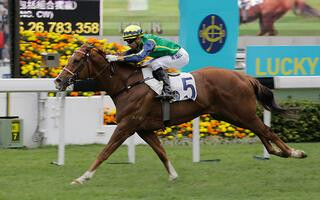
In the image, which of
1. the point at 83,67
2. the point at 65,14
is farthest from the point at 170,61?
the point at 65,14

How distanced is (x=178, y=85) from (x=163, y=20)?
12689mm

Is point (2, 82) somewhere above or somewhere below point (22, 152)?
above

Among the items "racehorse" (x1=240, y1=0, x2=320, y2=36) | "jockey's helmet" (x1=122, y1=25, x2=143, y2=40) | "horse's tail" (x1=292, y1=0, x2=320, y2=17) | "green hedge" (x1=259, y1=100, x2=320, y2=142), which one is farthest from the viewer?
"horse's tail" (x1=292, y1=0, x2=320, y2=17)

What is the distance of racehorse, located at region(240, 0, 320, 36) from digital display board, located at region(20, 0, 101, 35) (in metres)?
6.81

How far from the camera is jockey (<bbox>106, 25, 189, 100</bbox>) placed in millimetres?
8688

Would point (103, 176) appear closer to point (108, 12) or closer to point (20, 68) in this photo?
point (20, 68)

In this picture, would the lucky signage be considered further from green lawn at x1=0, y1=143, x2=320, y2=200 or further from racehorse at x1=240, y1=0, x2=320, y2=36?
racehorse at x1=240, y1=0, x2=320, y2=36

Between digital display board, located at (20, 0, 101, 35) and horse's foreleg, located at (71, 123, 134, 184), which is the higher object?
digital display board, located at (20, 0, 101, 35)

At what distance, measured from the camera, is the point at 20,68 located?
11828 millimetres

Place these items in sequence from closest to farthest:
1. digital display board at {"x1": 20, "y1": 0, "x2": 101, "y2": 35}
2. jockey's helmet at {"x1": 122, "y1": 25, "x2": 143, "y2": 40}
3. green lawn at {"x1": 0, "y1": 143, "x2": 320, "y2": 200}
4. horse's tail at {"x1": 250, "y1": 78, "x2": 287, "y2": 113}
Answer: green lawn at {"x1": 0, "y1": 143, "x2": 320, "y2": 200} < jockey's helmet at {"x1": 122, "y1": 25, "x2": 143, "y2": 40} < horse's tail at {"x1": 250, "y1": 78, "x2": 287, "y2": 113} < digital display board at {"x1": 20, "y1": 0, "x2": 101, "y2": 35}

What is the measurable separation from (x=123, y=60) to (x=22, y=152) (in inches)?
105

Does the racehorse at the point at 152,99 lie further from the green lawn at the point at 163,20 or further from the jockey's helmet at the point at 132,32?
the green lawn at the point at 163,20

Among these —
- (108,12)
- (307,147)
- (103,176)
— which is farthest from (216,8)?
(108,12)

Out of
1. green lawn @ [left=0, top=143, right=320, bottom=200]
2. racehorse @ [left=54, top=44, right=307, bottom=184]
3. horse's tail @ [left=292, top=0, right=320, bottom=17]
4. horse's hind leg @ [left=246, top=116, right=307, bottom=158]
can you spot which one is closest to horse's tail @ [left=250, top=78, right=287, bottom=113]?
racehorse @ [left=54, top=44, right=307, bottom=184]
